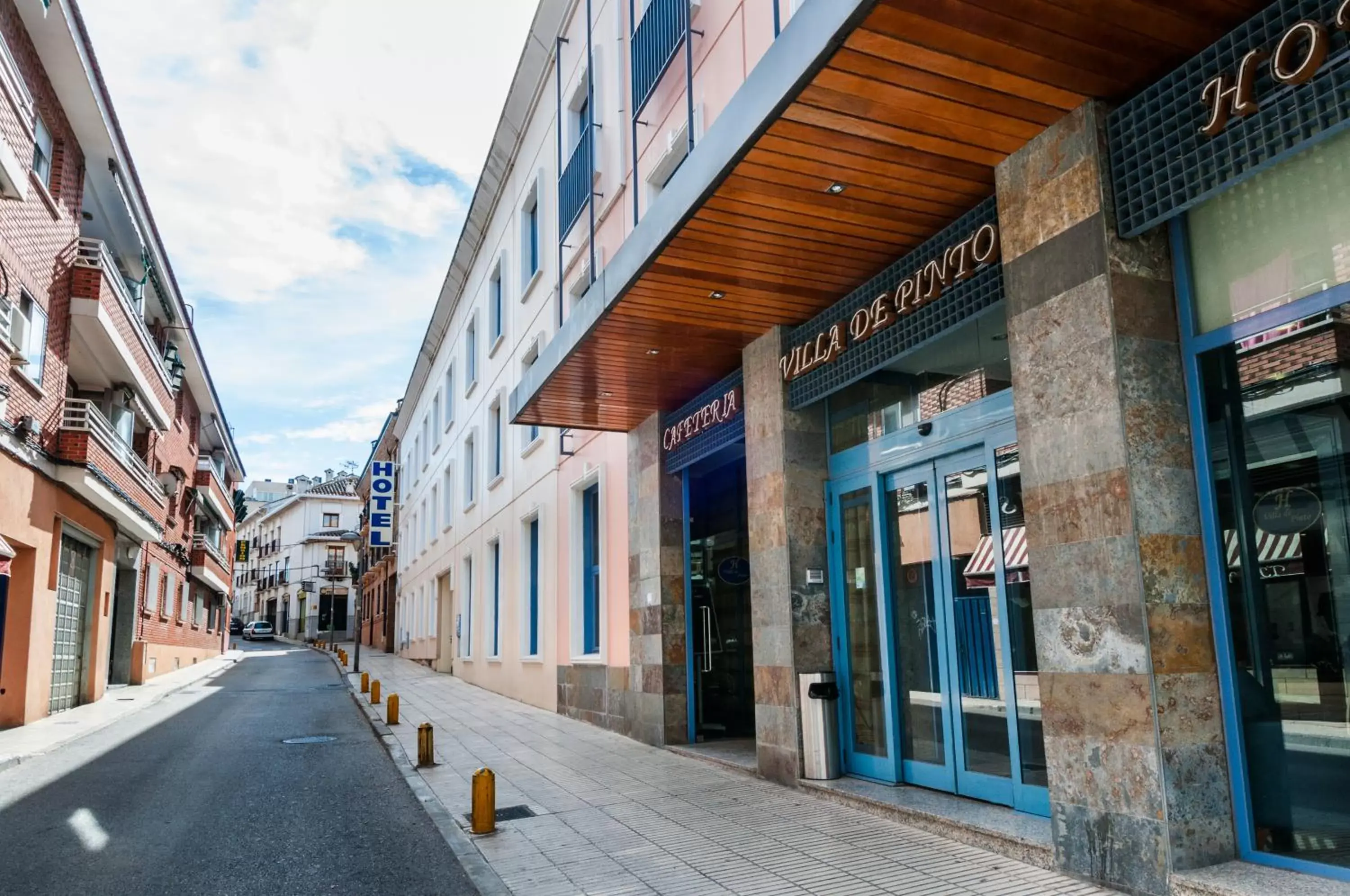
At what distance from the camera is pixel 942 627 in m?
7.17

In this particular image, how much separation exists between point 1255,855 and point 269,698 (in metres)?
18.1

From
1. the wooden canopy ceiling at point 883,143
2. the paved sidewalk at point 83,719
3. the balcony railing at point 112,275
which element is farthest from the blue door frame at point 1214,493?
the balcony railing at point 112,275

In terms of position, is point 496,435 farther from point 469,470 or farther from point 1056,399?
point 1056,399

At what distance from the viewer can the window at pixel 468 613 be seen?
23.0 meters

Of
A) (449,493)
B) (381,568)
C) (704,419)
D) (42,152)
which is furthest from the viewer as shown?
(381,568)

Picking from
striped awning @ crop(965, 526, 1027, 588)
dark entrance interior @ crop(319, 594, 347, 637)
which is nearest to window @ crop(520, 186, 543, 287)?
striped awning @ crop(965, 526, 1027, 588)

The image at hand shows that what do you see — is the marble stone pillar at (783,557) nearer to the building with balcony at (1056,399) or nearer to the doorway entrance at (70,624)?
the building with balcony at (1056,399)

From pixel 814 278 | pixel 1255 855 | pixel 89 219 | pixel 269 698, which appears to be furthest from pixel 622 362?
pixel 89 219

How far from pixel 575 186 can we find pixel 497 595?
10047 millimetres

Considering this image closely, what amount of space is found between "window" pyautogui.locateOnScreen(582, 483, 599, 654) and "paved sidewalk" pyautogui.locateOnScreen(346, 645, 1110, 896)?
11.0 feet

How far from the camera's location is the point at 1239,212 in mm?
4871

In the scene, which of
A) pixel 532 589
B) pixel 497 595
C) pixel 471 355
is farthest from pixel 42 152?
pixel 497 595

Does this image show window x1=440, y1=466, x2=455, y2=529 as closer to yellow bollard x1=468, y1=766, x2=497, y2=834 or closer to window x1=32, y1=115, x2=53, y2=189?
window x1=32, y1=115, x2=53, y2=189

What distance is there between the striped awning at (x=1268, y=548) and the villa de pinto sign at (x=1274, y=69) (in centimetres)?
195
